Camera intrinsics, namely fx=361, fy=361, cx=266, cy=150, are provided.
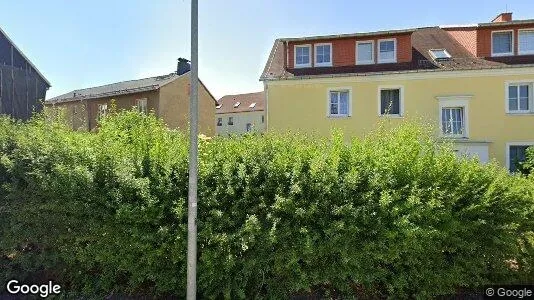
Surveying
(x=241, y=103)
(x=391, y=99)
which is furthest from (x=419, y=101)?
(x=241, y=103)

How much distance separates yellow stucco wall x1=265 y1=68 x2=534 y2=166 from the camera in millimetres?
17031

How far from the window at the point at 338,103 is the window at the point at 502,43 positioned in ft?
24.6

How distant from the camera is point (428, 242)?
408 cm

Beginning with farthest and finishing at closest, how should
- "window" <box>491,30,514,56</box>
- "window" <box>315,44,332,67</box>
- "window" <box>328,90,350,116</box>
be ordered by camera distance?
"window" <box>315,44,332,67</box> → "window" <box>328,90,350,116</box> → "window" <box>491,30,514,56</box>

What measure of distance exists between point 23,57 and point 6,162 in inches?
707

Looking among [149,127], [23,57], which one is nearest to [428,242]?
[149,127]

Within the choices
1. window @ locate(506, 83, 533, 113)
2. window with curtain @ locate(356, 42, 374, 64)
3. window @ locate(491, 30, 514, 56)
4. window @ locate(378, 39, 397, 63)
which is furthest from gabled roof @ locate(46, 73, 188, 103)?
window @ locate(506, 83, 533, 113)

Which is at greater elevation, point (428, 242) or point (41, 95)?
point (41, 95)

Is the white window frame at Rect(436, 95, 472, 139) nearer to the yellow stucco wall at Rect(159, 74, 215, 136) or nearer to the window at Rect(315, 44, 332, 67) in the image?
the window at Rect(315, 44, 332, 67)

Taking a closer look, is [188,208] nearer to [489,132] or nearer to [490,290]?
[490,290]

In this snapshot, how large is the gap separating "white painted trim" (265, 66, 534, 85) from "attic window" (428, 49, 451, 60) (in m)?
1.30

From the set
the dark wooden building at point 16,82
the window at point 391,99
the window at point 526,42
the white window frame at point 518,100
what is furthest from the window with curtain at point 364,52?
the dark wooden building at point 16,82

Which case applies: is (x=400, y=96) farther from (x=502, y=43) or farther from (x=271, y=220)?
(x=271, y=220)

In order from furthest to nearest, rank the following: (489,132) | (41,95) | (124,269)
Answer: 1. (41,95)
2. (489,132)
3. (124,269)
